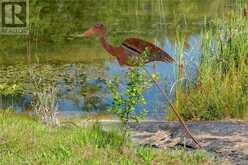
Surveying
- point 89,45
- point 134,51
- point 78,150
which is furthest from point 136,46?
point 89,45

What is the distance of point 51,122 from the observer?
6.09 meters

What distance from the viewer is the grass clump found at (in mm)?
4613

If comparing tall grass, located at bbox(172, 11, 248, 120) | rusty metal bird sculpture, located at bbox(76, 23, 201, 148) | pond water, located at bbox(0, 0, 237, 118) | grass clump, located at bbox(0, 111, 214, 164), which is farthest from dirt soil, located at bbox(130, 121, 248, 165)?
pond water, located at bbox(0, 0, 237, 118)

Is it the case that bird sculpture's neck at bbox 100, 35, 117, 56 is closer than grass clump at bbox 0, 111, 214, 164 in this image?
No

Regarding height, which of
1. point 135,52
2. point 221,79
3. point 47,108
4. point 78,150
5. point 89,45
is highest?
point 89,45

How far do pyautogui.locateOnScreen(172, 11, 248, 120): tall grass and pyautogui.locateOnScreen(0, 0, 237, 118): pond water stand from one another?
242mm

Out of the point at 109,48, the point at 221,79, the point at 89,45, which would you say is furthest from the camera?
the point at 89,45

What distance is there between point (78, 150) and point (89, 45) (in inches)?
301

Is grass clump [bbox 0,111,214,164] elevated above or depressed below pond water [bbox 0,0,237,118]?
below

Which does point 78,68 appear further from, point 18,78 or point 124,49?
point 124,49

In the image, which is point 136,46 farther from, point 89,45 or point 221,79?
point 89,45

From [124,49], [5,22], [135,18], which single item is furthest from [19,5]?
[124,49]

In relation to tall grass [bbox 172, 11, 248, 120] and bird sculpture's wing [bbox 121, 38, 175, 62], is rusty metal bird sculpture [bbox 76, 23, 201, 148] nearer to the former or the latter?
bird sculpture's wing [bbox 121, 38, 175, 62]

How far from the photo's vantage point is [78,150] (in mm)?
4730
